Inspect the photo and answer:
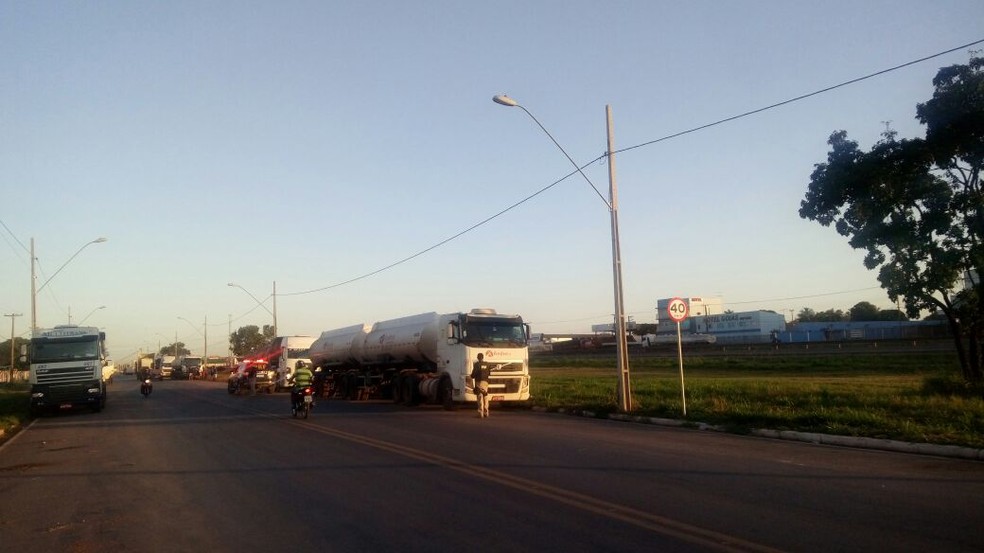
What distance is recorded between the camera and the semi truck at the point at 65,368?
26031 millimetres

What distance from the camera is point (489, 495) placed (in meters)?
9.15

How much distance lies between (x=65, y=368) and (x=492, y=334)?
50.5 ft

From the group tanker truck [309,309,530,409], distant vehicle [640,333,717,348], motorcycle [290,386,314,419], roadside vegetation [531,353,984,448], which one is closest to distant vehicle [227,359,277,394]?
tanker truck [309,309,530,409]

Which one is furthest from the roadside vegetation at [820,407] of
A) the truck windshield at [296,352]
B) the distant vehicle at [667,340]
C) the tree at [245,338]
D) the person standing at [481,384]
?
the tree at [245,338]

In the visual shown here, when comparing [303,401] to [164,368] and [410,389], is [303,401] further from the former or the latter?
[164,368]

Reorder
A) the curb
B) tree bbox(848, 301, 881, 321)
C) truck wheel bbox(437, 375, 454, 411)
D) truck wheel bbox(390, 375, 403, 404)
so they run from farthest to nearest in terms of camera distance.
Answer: tree bbox(848, 301, 881, 321), truck wheel bbox(390, 375, 403, 404), truck wheel bbox(437, 375, 454, 411), the curb

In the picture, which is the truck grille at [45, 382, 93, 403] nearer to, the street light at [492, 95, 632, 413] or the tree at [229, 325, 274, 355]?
the street light at [492, 95, 632, 413]

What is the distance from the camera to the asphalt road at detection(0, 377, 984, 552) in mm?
7117

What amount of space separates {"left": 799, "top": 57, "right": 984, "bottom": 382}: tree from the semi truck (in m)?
26.3

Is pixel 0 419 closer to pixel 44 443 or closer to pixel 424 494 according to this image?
pixel 44 443

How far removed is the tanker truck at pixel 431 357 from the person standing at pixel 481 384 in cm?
78

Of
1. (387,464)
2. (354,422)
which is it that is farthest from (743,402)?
(387,464)

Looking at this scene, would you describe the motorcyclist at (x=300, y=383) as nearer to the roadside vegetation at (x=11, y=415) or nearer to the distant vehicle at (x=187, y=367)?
the roadside vegetation at (x=11, y=415)

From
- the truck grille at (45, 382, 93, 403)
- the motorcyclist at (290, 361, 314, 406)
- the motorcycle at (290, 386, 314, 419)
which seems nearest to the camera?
the motorcycle at (290, 386, 314, 419)
